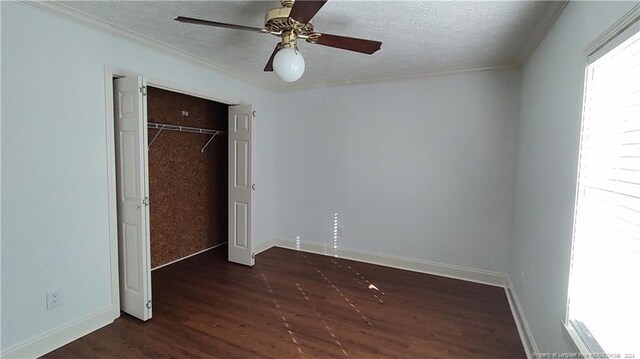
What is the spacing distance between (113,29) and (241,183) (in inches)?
79.7

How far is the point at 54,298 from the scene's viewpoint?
2184mm

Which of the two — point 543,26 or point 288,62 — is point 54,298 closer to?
point 288,62

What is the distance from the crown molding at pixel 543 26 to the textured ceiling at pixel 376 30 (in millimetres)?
12

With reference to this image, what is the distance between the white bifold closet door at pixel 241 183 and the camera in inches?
149

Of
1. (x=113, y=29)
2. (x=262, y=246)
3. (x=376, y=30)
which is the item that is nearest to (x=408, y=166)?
(x=376, y=30)

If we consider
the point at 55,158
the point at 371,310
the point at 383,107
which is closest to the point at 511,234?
the point at 371,310

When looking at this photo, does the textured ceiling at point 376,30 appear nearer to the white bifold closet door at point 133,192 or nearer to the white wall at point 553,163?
the white wall at point 553,163

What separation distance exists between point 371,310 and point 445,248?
Result: 139 centimetres

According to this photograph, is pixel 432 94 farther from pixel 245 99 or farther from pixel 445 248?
pixel 245 99

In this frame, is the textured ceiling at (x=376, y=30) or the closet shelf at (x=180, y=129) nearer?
the textured ceiling at (x=376, y=30)

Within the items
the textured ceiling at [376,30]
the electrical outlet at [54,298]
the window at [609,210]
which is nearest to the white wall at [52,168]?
the electrical outlet at [54,298]

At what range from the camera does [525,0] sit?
1.89m

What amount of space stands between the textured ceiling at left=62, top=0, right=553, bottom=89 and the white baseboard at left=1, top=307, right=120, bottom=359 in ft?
7.69

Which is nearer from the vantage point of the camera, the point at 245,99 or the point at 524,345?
the point at 524,345
